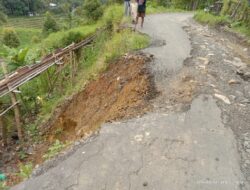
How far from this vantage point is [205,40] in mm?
10000

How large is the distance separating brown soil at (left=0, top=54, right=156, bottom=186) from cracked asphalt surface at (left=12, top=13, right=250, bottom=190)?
43cm

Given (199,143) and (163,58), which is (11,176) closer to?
(199,143)

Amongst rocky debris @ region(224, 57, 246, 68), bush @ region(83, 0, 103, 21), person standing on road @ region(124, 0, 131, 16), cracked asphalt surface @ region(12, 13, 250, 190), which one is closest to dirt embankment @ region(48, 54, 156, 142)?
cracked asphalt surface @ region(12, 13, 250, 190)

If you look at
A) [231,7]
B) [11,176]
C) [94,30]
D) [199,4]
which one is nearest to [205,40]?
[231,7]

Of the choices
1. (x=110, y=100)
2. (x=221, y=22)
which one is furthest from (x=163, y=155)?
(x=221, y=22)

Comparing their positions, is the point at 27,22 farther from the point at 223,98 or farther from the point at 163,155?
the point at 163,155

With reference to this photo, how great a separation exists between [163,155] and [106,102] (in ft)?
10.1

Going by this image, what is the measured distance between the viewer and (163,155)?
4547 mm

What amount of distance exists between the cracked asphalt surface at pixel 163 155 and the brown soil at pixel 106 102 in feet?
1.41

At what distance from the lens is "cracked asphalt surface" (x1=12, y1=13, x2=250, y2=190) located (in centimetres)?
409

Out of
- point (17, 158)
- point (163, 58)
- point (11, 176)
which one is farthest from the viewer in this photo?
point (163, 58)

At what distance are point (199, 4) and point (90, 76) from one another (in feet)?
42.9

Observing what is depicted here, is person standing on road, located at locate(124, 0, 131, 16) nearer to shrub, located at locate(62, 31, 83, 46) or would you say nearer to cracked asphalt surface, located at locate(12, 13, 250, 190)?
shrub, located at locate(62, 31, 83, 46)

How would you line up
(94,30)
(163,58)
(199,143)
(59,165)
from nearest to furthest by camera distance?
(59,165) → (199,143) → (163,58) → (94,30)
